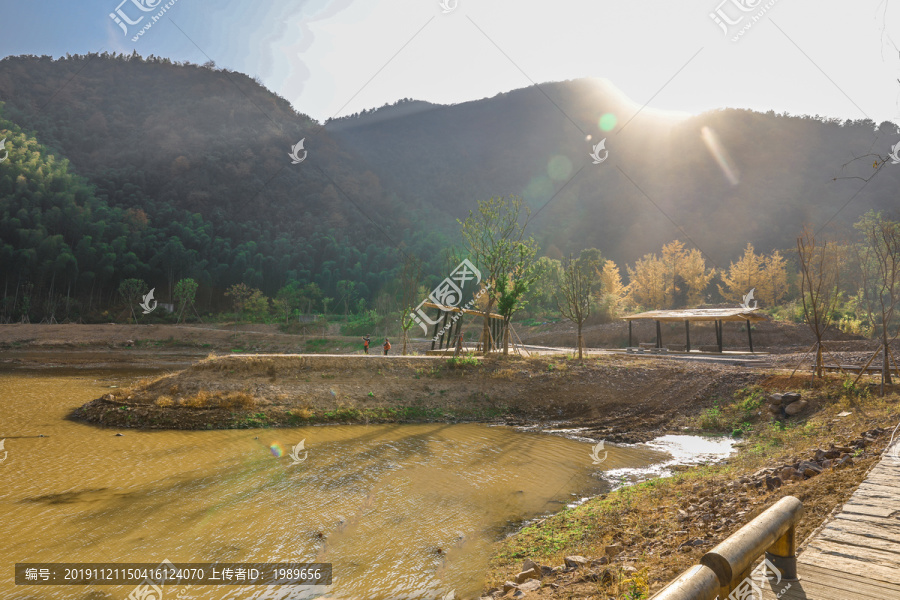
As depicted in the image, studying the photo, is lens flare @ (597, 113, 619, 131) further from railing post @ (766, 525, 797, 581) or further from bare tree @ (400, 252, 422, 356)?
railing post @ (766, 525, 797, 581)

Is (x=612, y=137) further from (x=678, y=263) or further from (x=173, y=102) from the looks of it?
(x=173, y=102)

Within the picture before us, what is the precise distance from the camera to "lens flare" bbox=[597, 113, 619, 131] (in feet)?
516

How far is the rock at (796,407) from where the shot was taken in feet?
38.3

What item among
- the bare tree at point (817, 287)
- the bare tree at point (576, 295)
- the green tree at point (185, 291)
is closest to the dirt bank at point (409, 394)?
the bare tree at point (817, 287)

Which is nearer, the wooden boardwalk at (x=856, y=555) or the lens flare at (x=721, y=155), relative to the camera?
the wooden boardwalk at (x=856, y=555)

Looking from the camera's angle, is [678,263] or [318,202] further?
[318,202]

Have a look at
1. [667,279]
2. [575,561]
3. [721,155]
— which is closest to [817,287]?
[575,561]

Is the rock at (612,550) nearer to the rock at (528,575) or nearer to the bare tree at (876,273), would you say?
the rock at (528,575)

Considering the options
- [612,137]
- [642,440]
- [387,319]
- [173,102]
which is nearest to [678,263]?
[387,319]

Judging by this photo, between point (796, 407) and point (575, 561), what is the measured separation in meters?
10.6

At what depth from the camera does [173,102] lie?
477 ft

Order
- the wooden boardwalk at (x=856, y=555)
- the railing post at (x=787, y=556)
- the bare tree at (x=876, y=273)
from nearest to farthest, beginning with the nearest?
the wooden boardwalk at (x=856, y=555), the railing post at (x=787, y=556), the bare tree at (x=876, y=273)

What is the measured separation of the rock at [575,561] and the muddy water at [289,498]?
3.59 ft

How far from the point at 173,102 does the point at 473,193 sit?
104079 millimetres
